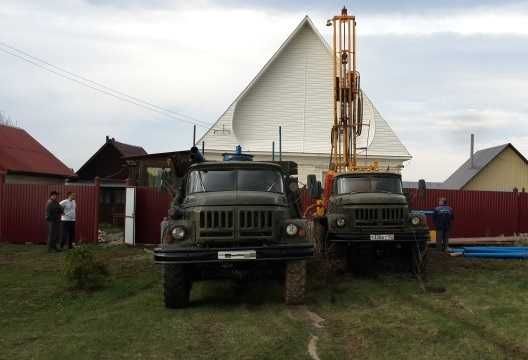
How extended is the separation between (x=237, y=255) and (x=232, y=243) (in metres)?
0.21

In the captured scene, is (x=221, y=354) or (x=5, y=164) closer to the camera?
(x=221, y=354)

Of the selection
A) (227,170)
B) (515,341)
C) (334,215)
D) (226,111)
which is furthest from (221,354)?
(226,111)

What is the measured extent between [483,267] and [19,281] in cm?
857

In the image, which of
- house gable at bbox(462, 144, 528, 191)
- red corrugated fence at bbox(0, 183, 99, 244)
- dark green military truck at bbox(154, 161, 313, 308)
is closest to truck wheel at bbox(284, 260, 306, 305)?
dark green military truck at bbox(154, 161, 313, 308)

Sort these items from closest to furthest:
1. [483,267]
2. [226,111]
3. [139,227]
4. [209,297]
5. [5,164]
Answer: [209,297]
[483,267]
[139,227]
[226,111]
[5,164]

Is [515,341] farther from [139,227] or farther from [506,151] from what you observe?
[506,151]

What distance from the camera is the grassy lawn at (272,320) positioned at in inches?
229

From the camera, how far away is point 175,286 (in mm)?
7703

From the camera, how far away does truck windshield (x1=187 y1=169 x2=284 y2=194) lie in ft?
28.3

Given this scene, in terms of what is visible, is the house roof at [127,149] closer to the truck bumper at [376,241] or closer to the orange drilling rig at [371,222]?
the orange drilling rig at [371,222]

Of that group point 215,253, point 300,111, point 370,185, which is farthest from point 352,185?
point 300,111

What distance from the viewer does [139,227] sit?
1673 cm

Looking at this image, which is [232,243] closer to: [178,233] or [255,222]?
[255,222]

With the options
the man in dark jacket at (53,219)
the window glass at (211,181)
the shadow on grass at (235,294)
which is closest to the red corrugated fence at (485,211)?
the shadow on grass at (235,294)
